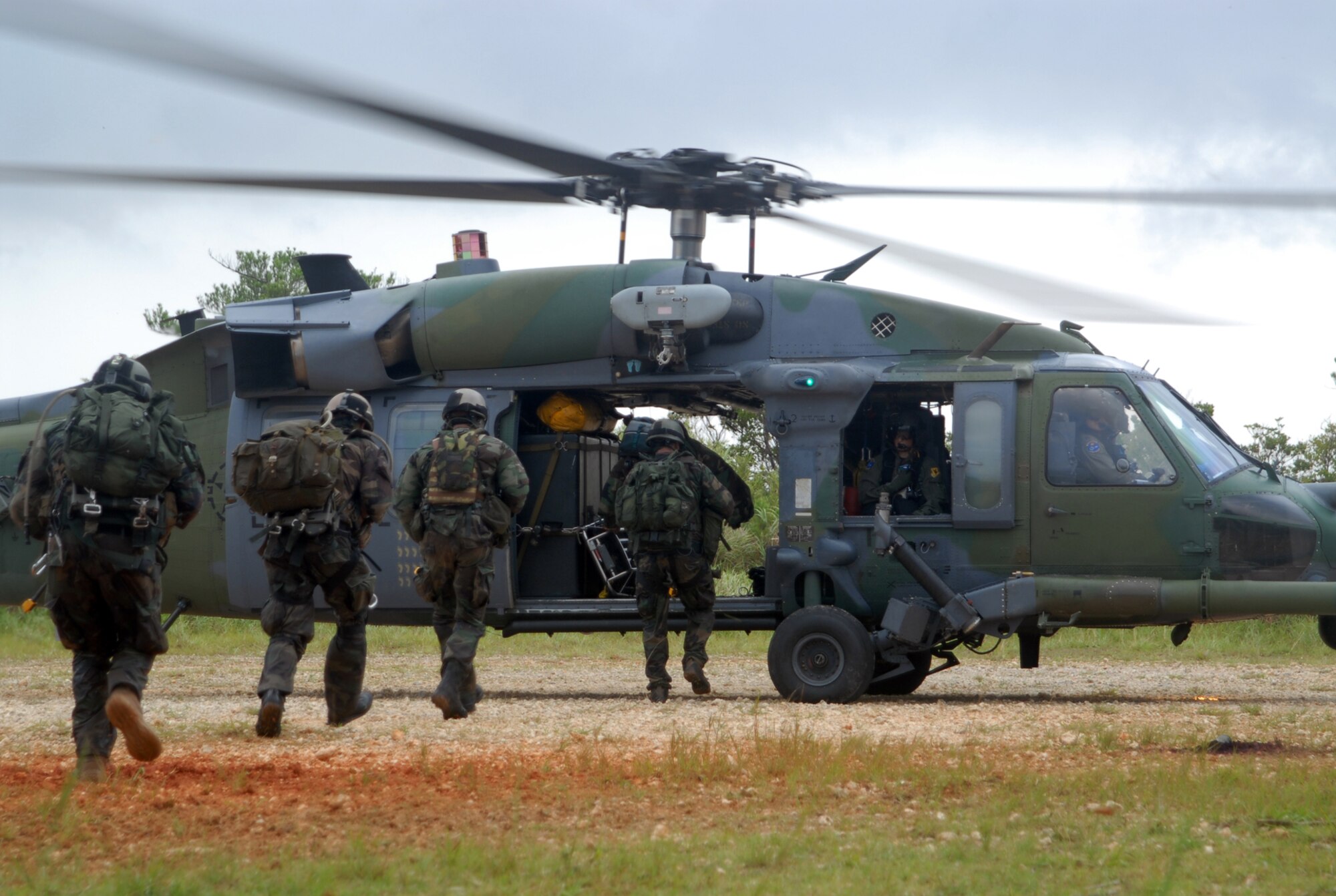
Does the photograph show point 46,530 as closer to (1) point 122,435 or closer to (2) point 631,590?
→ (1) point 122,435

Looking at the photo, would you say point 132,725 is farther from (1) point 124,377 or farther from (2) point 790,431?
(2) point 790,431

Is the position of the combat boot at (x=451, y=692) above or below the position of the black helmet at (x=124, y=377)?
below

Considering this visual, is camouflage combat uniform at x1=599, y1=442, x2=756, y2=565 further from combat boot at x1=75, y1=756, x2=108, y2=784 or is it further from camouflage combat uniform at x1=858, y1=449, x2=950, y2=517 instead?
combat boot at x1=75, y1=756, x2=108, y2=784

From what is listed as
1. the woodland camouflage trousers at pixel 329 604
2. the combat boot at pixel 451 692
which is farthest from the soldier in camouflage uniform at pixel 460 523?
the woodland camouflage trousers at pixel 329 604

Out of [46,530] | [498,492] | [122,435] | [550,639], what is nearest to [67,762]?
[46,530]

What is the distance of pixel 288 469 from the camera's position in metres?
7.17

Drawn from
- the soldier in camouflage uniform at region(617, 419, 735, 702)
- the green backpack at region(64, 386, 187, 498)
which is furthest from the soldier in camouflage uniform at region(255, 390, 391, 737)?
the soldier in camouflage uniform at region(617, 419, 735, 702)

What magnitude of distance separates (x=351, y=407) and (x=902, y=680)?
4565 mm

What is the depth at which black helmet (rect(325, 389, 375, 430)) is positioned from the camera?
7.81 meters

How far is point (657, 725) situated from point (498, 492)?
1.65 metres

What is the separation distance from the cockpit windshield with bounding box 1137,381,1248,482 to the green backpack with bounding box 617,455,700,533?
9.75ft

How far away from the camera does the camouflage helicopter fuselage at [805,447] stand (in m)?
9.09

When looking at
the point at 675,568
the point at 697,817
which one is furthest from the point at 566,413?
the point at 697,817

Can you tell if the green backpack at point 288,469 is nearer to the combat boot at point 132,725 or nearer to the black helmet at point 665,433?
the combat boot at point 132,725
